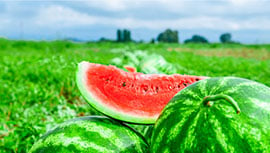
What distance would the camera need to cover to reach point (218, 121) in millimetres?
1082

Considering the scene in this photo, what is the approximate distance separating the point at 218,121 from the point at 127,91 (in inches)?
31.8

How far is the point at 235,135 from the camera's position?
1.06 meters

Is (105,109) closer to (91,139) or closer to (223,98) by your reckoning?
(91,139)

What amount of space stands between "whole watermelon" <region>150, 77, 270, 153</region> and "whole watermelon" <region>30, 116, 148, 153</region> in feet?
0.72

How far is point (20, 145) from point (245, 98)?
73.1 inches

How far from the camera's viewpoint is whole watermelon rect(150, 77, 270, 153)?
3.47ft

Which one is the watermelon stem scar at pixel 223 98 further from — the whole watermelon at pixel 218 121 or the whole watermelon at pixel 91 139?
the whole watermelon at pixel 91 139

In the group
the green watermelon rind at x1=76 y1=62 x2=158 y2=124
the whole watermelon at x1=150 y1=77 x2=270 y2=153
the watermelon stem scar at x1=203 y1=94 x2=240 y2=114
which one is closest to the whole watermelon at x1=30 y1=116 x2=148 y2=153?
the green watermelon rind at x1=76 y1=62 x2=158 y2=124

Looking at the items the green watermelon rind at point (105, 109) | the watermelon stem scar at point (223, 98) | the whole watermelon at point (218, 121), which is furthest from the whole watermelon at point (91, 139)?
the watermelon stem scar at point (223, 98)

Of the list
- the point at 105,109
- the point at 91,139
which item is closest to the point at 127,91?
the point at 105,109

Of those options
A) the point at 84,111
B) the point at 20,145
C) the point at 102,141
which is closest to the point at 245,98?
the point at 102,141

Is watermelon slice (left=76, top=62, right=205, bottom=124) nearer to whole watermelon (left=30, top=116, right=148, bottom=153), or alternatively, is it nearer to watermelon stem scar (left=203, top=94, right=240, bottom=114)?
whole watermelon (left=30, top=116, right=148, bottom=153)

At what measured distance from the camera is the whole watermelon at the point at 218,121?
1.06 m

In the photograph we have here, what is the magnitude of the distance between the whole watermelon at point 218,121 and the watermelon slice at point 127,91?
45 cm
